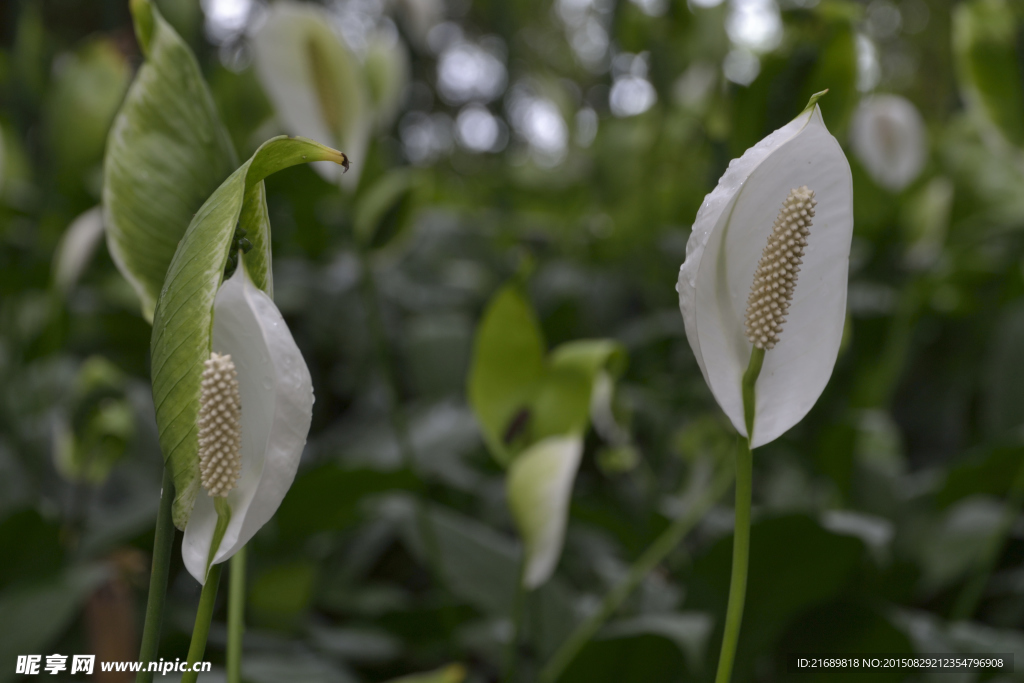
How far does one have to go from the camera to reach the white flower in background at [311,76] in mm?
341

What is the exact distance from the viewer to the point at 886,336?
652 mm

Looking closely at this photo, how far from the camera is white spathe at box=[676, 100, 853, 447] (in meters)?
0.16

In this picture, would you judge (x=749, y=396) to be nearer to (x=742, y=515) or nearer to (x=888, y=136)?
(x=742, y=515)

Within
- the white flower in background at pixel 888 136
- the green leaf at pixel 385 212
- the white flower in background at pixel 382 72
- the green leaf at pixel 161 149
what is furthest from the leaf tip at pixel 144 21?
the white flower in background at pixel 888 136

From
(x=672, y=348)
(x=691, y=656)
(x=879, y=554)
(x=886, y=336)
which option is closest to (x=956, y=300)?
(x=886, y=336)

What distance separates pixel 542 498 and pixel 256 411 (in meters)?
0.15

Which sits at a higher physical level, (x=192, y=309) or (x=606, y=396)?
(x=192, y=309)

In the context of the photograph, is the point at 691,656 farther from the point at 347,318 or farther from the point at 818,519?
the point at 347,318

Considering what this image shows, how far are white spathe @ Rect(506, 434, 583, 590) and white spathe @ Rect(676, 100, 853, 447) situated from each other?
0.40 ft

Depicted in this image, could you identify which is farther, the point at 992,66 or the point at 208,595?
the point at 992,66

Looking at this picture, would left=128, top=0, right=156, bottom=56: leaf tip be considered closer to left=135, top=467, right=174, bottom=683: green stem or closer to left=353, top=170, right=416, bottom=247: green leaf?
left=135, top=467, right=174, bottom=683: green stem

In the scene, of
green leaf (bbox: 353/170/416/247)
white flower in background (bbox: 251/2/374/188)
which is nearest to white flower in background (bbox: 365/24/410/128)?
green leaf (bbox: 353/170/416/247)

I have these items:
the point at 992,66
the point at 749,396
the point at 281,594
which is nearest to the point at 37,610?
the point at 281,594

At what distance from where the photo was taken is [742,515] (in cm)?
16
